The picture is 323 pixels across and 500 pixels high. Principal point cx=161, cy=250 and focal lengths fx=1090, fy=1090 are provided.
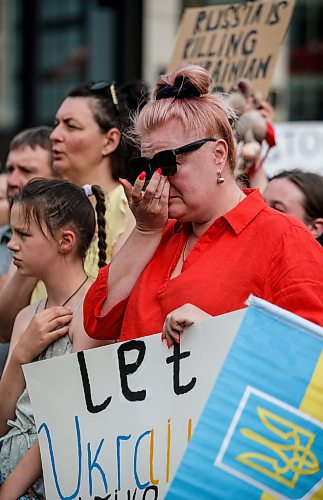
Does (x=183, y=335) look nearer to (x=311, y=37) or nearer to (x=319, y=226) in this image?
(x=319, y=226)

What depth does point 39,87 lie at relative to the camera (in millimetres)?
20656

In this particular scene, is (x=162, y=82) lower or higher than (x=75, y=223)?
higher

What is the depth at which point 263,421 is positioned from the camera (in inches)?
110

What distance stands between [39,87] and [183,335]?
18044 millimetres

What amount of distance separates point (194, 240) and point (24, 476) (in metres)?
0.99

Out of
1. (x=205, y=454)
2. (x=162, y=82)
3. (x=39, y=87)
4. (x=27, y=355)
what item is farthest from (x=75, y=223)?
(x=39, y=87)

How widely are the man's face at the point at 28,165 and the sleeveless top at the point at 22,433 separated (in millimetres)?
1680

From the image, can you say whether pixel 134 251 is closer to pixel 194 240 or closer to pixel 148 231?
pixel 148 231

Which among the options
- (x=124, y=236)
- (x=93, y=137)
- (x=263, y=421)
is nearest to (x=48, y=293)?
(x=124, y=236)

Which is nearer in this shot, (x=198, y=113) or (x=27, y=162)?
(x=198, y=113)

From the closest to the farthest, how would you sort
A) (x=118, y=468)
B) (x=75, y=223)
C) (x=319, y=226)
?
Answer: (x=118, y=468) < (x=75, y=223) < (x=319, y=226)

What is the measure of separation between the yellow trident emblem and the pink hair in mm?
831

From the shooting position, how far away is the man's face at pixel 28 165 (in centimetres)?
536

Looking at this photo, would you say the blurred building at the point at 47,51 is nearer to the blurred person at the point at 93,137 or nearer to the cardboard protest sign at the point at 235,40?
the cardboard protest sign at the point at 235,40
